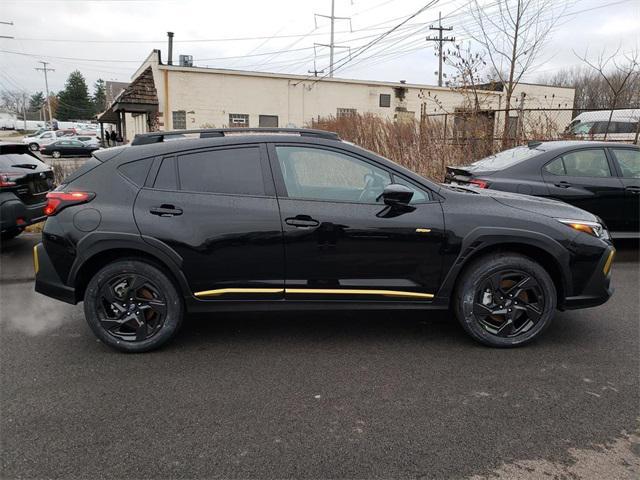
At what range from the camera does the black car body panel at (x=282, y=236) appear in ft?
12.2

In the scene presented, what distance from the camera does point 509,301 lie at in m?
3.91

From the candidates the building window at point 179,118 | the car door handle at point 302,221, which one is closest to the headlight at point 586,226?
the car door handle at point 302,221

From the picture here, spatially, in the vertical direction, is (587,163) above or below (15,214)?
above

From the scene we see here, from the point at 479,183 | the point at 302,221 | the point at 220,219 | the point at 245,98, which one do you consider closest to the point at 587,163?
the point at 479,183

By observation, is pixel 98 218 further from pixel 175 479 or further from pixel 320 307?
pixel 175 479

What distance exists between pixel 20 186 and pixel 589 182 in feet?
25.4

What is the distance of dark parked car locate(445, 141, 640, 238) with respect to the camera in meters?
6.43

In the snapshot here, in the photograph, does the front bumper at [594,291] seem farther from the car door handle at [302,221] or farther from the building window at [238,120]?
the building window at [238,120]

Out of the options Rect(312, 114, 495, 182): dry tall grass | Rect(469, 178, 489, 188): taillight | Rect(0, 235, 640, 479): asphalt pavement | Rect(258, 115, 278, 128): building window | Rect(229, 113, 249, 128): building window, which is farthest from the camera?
Rect(258, 115, 278, 128): building window

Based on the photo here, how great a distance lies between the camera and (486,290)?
389 cm

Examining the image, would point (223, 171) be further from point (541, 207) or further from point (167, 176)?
point (541, 207)

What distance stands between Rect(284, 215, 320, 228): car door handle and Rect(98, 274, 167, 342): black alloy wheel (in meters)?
1.15

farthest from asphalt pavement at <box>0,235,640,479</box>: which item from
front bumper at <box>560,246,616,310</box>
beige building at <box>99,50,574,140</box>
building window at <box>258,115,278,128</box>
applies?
building window at <box>258,115,278,128</box>

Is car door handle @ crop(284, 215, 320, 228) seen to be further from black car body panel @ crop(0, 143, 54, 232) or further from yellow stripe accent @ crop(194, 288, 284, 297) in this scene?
black car body panel @ crop(0, 143, 54, 232)
